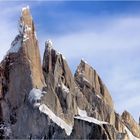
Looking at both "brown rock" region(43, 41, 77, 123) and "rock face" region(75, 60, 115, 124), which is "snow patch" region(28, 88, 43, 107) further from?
"rock face" region(75, 60, 115, 124)

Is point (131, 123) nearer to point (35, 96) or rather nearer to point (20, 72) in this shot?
point (20, 72)

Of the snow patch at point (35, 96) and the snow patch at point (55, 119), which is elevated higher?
the snow patch at point (35, 96)

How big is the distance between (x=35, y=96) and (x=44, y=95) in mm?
1680

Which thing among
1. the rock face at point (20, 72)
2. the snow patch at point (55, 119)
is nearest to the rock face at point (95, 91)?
the rock face at point (20, 72)

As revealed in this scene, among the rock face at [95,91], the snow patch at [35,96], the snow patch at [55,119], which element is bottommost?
the snow patch at [55,119]

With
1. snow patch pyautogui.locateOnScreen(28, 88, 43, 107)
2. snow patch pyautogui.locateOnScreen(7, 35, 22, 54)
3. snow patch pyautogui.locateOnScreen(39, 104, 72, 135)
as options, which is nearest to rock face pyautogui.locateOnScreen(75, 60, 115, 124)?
snow patch pyautogui.locateOnScreen(28, 88, 43, 107)

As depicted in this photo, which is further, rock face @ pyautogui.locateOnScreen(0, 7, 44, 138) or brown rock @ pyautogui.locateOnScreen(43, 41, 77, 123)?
rock face @ pyautogui.locateOnScreen(0, 7, 44, 138)

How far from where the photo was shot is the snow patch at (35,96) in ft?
534

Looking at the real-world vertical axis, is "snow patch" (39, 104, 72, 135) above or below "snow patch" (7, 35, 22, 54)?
below

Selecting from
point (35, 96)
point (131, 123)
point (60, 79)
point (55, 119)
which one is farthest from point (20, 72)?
point (131, 123)

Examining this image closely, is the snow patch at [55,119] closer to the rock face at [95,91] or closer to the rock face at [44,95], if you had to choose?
the rock face at [44,95]

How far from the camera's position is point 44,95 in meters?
163

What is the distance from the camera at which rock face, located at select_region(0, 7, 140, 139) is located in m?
161

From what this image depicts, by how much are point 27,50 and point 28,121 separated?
14.5m
